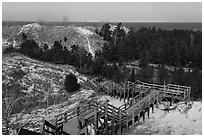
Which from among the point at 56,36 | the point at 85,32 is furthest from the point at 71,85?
the point at 85,32

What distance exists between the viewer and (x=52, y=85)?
25547 millimetres

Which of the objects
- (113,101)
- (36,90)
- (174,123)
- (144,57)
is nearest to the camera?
(174,123)

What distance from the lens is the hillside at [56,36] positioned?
159ft

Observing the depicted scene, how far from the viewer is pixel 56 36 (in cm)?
5178

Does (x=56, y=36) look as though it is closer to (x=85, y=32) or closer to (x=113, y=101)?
(x=85, y=32)

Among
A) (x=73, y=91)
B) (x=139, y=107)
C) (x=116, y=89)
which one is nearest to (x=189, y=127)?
(x=139, y=107)

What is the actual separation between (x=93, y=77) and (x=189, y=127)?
16842 mm

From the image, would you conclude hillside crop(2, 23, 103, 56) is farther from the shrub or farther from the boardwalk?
the boardwalk

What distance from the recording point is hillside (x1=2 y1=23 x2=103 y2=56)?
48469mm

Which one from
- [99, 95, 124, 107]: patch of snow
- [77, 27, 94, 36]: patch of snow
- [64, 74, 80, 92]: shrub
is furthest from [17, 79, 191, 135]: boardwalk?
[77, 27, 94, 36]: patch of snow

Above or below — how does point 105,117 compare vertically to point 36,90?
above

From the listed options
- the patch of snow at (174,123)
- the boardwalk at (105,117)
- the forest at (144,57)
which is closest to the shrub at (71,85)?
the forest at (144,57)

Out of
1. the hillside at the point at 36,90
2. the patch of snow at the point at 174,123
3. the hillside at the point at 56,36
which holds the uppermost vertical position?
the hillside at the point at 56,36

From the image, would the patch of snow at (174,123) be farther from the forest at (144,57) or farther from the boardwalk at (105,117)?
the forest at (144,57)
